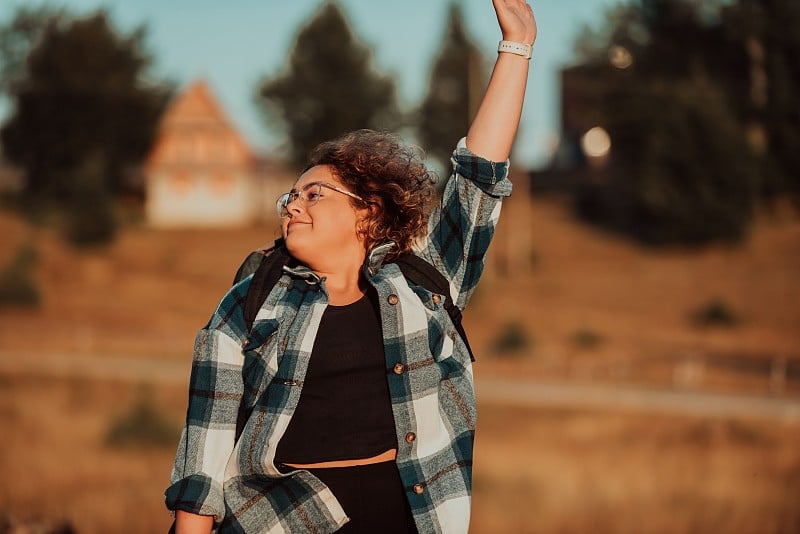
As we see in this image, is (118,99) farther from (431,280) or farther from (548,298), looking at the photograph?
(431,280)

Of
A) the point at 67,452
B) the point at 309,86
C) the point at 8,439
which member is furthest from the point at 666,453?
the point at 309,86

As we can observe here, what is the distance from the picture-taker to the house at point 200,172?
43812 millimetres

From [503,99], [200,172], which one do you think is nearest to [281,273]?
[503,99]

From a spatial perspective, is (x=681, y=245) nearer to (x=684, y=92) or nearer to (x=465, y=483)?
(x=684, y=92)

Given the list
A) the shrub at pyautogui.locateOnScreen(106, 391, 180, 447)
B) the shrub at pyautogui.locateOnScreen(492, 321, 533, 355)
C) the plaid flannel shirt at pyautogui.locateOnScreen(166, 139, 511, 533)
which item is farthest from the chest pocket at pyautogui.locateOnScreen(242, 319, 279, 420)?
the shrub at pyautogui.locateOnScreen(492, 321, 533, 355)

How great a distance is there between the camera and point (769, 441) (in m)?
15.1

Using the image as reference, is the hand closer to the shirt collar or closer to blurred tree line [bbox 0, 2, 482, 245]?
the shirt collar

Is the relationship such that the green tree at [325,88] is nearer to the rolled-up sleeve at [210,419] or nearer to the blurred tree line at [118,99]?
the blurred tree line at [118,99]

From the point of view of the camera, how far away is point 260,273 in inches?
93.4

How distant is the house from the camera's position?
4381 cm

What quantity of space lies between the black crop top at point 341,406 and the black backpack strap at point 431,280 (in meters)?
0.20

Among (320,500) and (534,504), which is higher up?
(320,500)

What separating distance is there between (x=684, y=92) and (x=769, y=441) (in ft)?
70.2

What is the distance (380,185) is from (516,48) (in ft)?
1.46
